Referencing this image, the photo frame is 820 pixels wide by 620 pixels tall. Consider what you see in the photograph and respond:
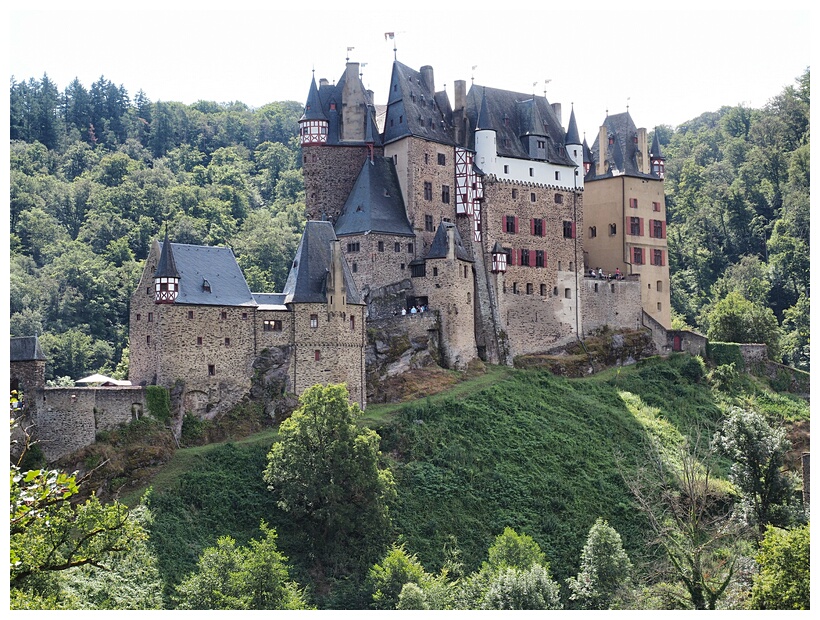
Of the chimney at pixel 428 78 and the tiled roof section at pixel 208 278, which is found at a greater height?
the chimney at pixel 428 78

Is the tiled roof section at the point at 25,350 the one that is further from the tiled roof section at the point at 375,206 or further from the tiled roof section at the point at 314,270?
the tiled roof section at the point at 375,206

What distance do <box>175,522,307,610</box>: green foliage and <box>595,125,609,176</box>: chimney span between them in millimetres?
37259

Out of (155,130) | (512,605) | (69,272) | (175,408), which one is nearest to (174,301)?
(175,408)

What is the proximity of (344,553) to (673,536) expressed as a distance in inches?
474

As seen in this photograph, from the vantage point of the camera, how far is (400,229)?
231 ft

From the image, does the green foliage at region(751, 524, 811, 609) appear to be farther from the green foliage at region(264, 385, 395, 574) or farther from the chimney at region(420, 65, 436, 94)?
the chimney at region(420, 65, 436, 94)

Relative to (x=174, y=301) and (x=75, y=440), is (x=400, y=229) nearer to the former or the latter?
(x=174, y=301)

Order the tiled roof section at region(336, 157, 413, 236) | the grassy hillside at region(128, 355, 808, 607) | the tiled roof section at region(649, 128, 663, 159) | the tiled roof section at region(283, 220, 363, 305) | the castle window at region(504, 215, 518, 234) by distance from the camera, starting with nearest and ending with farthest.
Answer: the grassy hillside at region(128, 355, 808, 607) < the tiled roof section at region(283, 220, 363, 305) < the tiled roof section at region(336, 157, 413, 236) < the castle window at region(504, 215, 518, 234) < the tiled roof section at region(649, 128, 663, 159)

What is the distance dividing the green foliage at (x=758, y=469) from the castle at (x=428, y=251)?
12.9 meters

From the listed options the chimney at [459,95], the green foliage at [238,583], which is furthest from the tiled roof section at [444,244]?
the green foliage at [238,583]

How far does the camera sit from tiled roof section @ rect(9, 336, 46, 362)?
2143 inches

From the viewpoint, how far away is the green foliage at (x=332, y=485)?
55.8 meters

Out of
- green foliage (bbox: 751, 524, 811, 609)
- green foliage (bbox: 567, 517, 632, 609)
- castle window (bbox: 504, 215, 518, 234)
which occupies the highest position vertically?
castle window (bbox: 504, 215, 518, 234)

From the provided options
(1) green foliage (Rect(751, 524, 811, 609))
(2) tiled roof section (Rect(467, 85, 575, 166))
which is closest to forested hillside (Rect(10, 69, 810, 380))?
(2) tiled roof section (Rect(467, 85, 575, 166))
